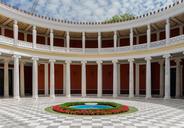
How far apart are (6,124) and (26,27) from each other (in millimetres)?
21243

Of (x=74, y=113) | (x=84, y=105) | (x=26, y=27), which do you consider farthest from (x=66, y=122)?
(x=26, y=27)

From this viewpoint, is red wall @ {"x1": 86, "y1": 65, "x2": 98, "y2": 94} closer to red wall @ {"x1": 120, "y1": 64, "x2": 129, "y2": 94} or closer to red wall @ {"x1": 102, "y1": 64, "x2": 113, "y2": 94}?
red wall @ {"x1": 102, "y1": 64, "x2": 113, "y2": 94}

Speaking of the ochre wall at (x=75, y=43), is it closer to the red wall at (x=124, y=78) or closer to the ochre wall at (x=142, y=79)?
the red wall at (x=124, y=78)

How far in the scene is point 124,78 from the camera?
35969 millimetres

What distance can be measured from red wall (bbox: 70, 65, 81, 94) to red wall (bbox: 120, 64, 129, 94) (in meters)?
7.57

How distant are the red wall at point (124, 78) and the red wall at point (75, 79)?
7.57m

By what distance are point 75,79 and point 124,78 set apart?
8.79 metres

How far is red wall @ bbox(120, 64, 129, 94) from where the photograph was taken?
35.7m

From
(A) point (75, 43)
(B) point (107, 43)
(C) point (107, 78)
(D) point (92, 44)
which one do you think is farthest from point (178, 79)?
(A) point (75, 43)

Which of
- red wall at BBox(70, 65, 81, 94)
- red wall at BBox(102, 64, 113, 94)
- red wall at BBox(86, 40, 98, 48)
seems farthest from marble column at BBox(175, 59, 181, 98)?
red wall at BBox(70, 65, 81, 94)

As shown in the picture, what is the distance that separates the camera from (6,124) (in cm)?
1180

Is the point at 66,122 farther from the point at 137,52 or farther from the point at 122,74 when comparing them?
the point at 122,74

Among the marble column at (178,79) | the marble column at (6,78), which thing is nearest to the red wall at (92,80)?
the marble column at (6,78)

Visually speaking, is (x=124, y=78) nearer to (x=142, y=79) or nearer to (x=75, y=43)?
(x=142, y=79)
